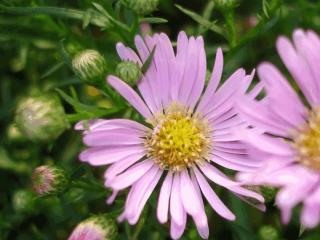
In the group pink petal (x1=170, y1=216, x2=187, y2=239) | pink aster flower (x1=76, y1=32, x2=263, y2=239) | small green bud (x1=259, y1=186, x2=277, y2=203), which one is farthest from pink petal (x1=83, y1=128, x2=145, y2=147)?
small green bud (x1=259, y1=186, x2=277, y2=203)

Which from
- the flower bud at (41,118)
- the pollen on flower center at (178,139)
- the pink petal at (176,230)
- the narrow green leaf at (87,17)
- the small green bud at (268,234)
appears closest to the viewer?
the pink petal at (176,230)

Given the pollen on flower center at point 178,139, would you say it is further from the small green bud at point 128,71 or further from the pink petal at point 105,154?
the small green bud at point 128,71

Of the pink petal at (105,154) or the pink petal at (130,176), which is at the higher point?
the pink petal at (105,154)

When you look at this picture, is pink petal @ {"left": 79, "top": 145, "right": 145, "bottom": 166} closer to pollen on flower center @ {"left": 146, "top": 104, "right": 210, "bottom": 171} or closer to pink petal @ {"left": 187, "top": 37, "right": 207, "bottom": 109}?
pollen on flower center @ {"left": 146, "top": 104, "right": 210, "bottom": 171}

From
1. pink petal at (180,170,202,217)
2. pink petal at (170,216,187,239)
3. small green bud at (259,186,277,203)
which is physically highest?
pink petal at (180,170,202,217)

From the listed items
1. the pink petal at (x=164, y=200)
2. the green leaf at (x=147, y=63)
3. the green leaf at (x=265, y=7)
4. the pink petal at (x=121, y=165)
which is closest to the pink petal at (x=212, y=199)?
the pink petal at (x=164, y=200)

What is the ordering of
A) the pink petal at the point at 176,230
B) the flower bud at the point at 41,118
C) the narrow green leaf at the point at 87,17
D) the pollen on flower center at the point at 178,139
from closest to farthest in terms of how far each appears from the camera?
the pink petal at the point at 176,230 < the flower bud at the point at 41,118 < the narrow green leaf at the point at 87,17 < the pollen on flower center at the point at 178,139

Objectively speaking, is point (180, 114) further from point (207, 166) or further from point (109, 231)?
point (109, 231)
